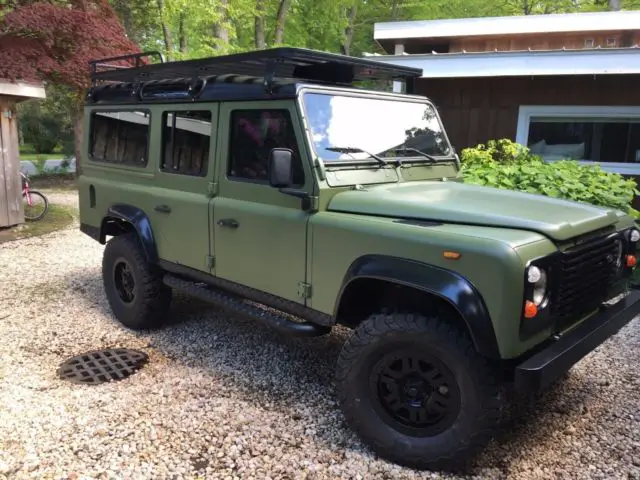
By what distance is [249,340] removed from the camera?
4.83 m

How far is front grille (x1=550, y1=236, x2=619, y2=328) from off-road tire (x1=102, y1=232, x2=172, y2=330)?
135 inches

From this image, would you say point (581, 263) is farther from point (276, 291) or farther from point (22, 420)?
point (22, 420)

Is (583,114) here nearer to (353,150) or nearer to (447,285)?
(353,150)

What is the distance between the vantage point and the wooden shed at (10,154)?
919cm

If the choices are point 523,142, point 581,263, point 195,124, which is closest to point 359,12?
point 523,142

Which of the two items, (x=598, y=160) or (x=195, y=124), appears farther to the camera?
(x=598, y=160)

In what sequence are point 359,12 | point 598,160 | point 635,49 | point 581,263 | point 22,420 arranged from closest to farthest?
point 581,263, point 22,420, point 635,49, point 598,160, point 359,12

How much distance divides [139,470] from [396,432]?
4.72 feet

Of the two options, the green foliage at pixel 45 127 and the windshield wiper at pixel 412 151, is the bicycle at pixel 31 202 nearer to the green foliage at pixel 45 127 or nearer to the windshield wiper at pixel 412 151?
the windshield wiper at pixel 412 151

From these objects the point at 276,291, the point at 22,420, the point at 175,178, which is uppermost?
the point at 175,178

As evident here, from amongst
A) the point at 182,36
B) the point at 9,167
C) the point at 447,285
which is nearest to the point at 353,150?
the point at 447,285

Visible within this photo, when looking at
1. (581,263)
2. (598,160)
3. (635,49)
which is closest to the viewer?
(581,263)

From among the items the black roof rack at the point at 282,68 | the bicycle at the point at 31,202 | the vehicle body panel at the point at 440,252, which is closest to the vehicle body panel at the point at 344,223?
the vehicle body panel at the point at 440,252

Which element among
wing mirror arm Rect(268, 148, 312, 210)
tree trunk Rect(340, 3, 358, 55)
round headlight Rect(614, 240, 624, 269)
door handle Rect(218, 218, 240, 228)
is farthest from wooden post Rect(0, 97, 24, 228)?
tree trunk Rect(340, 3, 358, 55)
